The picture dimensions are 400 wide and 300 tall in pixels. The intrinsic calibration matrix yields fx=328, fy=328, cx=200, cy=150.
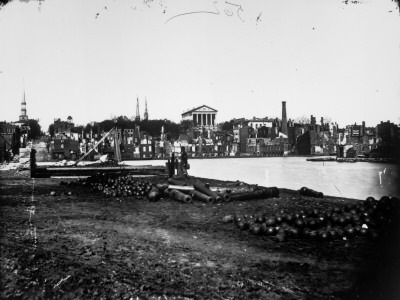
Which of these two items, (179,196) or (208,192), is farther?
(208,192)

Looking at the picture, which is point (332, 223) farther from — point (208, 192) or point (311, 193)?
point (311, 193)

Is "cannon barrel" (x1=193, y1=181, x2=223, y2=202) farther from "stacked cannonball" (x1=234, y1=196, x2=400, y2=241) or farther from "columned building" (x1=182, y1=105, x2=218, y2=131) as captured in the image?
"columned building" (x1=182, y1=105, x2=218, y2=131)

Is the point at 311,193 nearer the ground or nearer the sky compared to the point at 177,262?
nearer the ground

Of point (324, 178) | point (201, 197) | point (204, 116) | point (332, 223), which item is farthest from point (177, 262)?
point (204, 116)

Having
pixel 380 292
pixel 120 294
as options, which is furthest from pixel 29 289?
pixel 380 292

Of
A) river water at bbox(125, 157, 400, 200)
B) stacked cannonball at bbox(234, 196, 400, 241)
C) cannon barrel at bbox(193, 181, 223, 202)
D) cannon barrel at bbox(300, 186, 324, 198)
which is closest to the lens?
stacked cannonball at bbox(234, 196, 400, 241)

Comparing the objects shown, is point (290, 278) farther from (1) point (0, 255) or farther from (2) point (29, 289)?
(1) point (0, 255)

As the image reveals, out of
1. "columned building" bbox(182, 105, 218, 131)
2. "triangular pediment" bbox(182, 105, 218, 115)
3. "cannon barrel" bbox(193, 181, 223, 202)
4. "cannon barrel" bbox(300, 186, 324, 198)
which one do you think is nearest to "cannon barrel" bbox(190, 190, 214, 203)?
"cannon barrel" bbox(193, 181, 223, 202)
